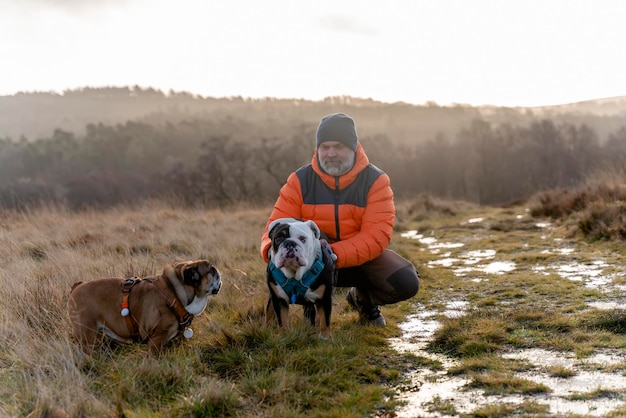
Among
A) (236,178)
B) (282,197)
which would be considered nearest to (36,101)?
(236,178)

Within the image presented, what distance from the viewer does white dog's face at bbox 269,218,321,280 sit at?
4094 millimetres

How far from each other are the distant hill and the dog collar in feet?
161

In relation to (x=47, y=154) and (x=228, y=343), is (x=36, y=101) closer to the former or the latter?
(x=47, y=154)

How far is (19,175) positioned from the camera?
35312mm

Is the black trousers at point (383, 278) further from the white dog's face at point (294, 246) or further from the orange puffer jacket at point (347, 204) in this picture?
the white dog's face at point (294, 246)

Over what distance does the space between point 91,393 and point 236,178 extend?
2787cm

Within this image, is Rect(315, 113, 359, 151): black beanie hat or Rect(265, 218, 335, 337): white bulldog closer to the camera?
Rect(265, 218, 335, 337): white bulldog

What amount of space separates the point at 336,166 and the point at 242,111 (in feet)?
220

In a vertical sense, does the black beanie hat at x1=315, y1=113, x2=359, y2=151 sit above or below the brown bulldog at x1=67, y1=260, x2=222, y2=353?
above

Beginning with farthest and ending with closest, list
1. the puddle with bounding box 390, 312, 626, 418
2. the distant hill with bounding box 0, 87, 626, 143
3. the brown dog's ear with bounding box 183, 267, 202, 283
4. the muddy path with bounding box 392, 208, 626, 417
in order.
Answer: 1. the distant hill with bounding box 0, 87, 626, 143
2. the brown dog's ear with bounding box 183, 267, 202, 283
3. the muddy path with bounding box 392, 208, 626, 417
4. the puddle with bounding box 390, 312, 626, 418

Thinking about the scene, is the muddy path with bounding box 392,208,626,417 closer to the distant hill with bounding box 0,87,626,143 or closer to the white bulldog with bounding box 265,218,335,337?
the white bulldog with bounding box 265,218,335,337

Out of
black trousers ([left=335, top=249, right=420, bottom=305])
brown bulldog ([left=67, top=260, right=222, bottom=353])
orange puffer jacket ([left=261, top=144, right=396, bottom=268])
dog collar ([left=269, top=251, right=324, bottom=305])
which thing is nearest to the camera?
brown bulldog ([left=67, top=260, right=222, bottom=353])

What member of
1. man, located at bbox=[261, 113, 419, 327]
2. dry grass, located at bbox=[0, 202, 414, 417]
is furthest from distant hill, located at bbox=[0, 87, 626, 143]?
man, located at bbox=[261, 113, 419, 327]

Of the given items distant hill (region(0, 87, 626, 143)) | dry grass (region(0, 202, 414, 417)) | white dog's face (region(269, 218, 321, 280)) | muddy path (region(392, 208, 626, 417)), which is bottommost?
muddy path (region(392, 208, 626, 417))
